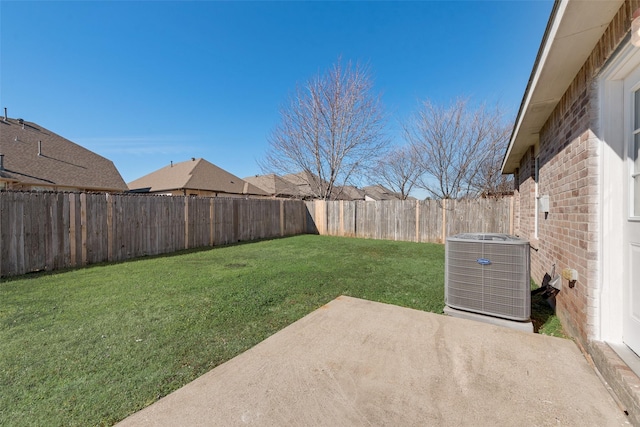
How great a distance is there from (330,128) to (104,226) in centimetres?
1166

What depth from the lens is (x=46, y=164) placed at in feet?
46.1

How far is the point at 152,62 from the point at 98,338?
1053 centimetres

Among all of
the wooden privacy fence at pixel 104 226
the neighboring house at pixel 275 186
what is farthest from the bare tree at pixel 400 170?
the wooden privacy fence at pixel 104 226

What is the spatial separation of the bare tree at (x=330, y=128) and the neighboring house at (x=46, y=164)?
1066 cm

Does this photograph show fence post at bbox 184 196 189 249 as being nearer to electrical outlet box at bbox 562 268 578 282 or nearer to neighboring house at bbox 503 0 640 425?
neighboring house at bbox 503 0 640 425

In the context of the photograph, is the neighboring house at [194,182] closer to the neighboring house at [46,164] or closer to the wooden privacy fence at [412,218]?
the neighboring house at [46,164]

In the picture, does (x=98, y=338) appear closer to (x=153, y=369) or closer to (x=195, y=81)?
(x=153, y=369)

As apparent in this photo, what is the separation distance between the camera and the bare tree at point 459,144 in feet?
46.5

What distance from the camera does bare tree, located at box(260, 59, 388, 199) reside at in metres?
14.5

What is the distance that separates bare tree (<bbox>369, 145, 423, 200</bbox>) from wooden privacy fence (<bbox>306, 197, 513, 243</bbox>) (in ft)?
18.8

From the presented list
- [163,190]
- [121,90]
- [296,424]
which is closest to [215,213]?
[121,90]

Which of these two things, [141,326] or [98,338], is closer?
[98,338]

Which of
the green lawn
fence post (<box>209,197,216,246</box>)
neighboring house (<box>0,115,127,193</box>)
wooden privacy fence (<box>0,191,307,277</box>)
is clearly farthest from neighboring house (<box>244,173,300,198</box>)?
the green lawn

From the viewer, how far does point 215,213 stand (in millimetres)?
9672
